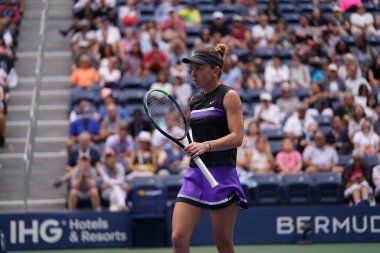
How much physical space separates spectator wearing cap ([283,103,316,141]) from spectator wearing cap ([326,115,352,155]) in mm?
346

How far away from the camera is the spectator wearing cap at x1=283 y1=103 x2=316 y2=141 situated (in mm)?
14180

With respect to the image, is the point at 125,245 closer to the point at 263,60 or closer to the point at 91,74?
the point at 91,74

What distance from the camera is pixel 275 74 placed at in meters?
15.5

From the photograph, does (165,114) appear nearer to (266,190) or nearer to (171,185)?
(171,185)

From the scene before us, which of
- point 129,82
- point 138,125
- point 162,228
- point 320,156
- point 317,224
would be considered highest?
point 129,82

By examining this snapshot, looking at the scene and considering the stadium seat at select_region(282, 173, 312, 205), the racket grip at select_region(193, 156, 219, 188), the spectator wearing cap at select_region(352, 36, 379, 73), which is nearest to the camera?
the racket grip at select_region(193, 156, 219, 188)

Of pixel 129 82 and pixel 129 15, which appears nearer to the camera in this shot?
pixel 129 82

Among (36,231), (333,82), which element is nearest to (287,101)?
(333,82)

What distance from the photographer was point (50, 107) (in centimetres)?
1504

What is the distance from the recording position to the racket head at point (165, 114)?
722 cm

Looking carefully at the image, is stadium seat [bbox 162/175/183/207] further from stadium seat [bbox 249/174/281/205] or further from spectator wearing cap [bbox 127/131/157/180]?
stadium seat [bbox 249/174/281/205]

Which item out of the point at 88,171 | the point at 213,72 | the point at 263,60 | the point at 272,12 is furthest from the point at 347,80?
the point at 213,72

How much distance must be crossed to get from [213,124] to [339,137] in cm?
735

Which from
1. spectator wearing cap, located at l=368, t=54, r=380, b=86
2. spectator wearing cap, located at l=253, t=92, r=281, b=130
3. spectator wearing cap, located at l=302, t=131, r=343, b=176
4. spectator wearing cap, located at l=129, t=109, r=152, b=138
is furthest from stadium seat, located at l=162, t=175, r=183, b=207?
spectator wearing cap, located at l=368, t=54, r=380, b=86
